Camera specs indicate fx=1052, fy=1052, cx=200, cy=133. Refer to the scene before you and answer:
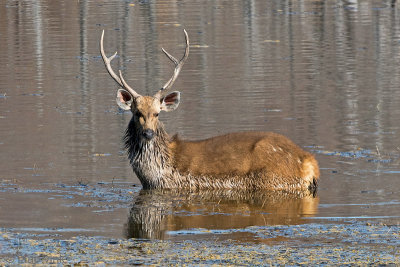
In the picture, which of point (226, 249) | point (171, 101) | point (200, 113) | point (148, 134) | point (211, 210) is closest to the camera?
point (226, 249)

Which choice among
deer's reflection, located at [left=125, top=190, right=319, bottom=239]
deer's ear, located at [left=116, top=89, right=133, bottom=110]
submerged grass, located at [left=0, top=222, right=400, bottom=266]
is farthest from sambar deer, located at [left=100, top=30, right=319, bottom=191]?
submerged grass, located at [left=0, top=222, right=400, bottom=266]

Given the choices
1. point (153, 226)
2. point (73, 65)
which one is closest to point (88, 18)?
point (73, 65)

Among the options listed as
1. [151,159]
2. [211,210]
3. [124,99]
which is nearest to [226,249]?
[211,210]

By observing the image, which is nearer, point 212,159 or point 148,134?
point 148,134

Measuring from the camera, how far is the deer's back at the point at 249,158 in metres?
13.0

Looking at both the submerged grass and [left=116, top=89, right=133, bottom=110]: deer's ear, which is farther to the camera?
[left=116, top=89, right=133, bottom=110]: deer's ear

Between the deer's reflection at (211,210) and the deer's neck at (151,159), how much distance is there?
19cm

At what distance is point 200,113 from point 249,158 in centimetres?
565

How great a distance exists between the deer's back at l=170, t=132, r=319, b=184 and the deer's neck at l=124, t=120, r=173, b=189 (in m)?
0.18

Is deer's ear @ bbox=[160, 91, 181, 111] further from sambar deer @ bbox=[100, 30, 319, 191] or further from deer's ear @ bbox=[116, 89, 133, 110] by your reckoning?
deer's ear @ bbox=[116, 89, 133, 110]

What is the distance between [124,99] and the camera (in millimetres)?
13438

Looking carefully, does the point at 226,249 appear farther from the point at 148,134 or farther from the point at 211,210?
the point at 148,134

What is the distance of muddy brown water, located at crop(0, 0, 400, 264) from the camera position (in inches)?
452

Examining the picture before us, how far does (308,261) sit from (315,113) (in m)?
9.52
